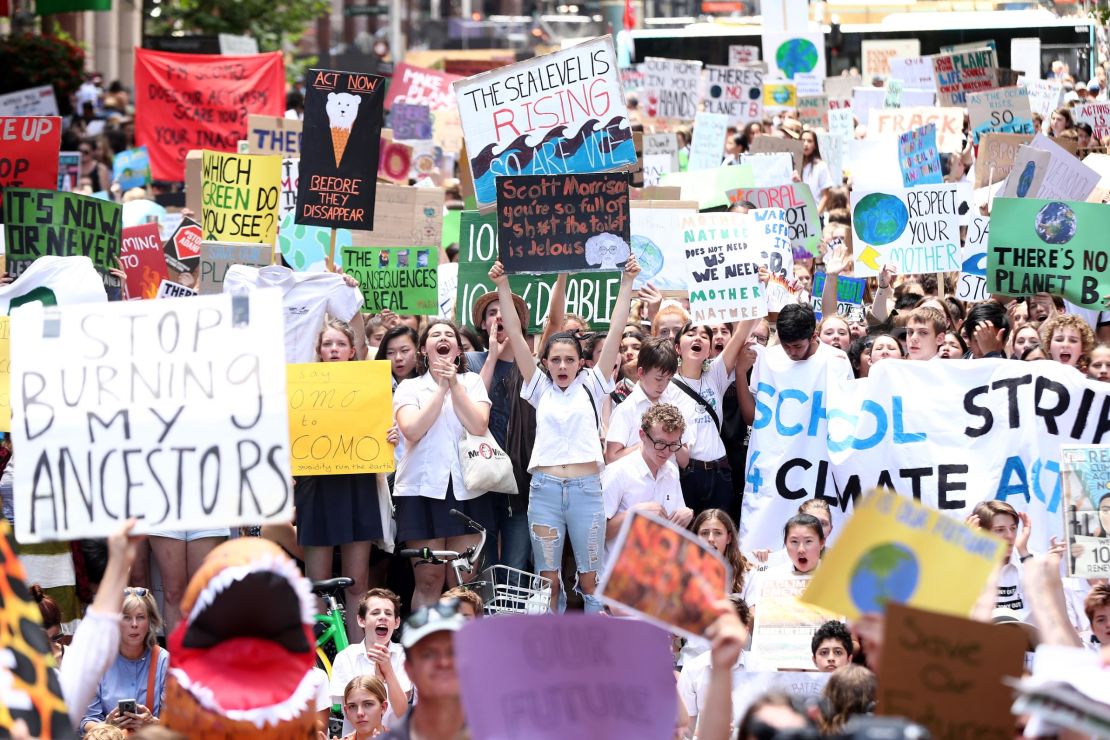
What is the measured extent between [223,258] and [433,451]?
2.24m

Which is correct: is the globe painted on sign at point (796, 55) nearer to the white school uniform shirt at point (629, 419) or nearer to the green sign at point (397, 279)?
the green sign at point (397, 279)

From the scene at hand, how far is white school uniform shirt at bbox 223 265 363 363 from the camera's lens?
9.87m

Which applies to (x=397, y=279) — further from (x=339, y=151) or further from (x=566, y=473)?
(x=566, y=473)

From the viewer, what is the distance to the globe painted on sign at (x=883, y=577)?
4.49 metres

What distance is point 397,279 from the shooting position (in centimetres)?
1066

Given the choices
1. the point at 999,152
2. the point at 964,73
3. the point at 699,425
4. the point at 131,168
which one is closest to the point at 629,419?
the point at 699,425

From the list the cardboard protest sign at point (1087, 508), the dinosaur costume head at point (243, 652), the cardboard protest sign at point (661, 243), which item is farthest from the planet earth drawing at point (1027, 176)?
the dinosaur costume head at point (243, 652)

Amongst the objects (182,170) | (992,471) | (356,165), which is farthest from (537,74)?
(182,170)

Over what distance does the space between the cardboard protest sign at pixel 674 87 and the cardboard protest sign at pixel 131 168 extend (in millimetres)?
5498

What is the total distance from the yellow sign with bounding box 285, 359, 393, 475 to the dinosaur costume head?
393 cm

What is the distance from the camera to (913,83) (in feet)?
71.7

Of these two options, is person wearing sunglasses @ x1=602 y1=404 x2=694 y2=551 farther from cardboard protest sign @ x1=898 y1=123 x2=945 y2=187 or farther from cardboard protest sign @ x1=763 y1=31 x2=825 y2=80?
cardboard protest sign @ x1=763 y1=31 x2=825 y2=80

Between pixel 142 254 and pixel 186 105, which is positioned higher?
pixel 186 105

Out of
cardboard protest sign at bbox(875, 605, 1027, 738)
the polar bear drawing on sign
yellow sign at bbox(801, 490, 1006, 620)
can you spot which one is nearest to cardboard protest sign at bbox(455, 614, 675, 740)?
yellow sign at bbox(801, 490, 1006, 620)
